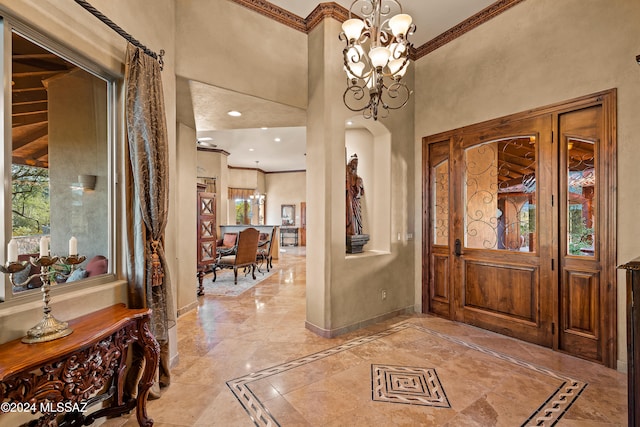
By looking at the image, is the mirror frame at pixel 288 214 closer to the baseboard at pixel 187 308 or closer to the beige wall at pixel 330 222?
the baseboard at pixel 187 308

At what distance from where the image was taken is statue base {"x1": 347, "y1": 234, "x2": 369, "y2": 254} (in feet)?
13.0

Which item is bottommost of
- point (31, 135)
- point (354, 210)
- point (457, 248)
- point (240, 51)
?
point (457, 248)

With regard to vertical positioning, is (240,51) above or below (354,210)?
above

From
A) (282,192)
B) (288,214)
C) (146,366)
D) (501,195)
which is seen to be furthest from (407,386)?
(282,192)

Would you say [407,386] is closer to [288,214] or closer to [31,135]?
[31,135]

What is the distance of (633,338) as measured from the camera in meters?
1.47

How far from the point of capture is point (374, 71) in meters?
2.28

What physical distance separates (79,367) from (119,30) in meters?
2.20

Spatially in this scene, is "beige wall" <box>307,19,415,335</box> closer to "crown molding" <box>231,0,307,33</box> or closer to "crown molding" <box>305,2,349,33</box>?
"crown molding" <box>305,2,349,33</box>

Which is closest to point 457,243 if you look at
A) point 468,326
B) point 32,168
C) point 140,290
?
point 468,326

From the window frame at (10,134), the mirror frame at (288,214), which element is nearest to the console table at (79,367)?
the window frame at (10,134)

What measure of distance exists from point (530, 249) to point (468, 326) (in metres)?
1.25

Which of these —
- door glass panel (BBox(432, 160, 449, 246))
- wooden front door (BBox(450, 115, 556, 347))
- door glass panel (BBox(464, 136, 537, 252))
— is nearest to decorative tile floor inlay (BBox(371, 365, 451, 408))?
wooden front door (BBox(450, 115, 556, 347))

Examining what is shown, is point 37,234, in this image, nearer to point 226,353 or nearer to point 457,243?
point 226,353
